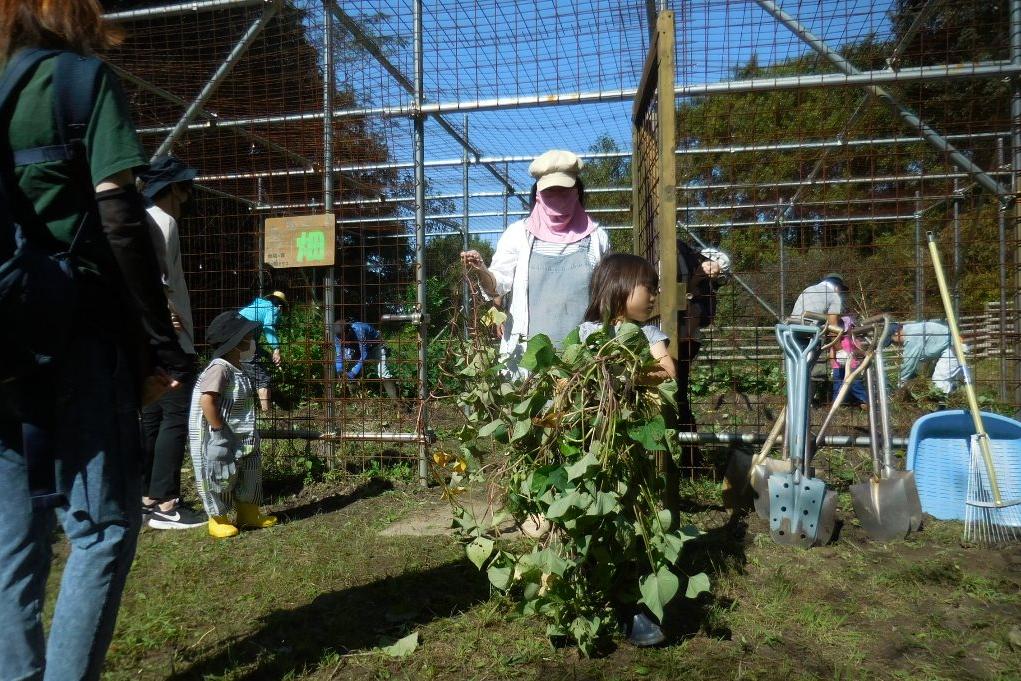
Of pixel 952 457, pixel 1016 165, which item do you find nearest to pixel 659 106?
pixel 952 457

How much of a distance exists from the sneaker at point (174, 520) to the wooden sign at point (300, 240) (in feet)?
5.70

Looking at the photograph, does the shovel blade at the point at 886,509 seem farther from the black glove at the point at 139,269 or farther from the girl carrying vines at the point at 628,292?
the black glove at the point at 139,269

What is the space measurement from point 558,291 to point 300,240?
223cm

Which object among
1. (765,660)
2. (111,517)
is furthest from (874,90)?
(111,517)

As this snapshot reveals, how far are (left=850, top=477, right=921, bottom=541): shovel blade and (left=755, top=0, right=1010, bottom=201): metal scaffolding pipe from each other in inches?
83.7

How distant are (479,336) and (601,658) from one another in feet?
4.54

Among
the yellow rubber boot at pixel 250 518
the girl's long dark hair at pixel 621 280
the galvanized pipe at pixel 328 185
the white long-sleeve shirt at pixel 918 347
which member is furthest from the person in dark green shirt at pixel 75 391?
the white long-sleeve shirt at pixel 918 347

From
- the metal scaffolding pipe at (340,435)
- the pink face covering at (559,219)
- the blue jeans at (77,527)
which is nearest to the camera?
the blue jeans at (77,527)

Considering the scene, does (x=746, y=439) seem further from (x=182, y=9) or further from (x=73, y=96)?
(x=182, y=9)

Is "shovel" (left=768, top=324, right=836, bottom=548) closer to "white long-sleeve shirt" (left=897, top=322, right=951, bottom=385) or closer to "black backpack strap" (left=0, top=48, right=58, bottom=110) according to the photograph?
"black backpack strap" (left=0, top=48, right=58, bottom=110)

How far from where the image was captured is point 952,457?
391 centimetres

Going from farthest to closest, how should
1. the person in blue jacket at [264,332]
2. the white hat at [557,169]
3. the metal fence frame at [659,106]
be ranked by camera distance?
the person in blue jacket at [264,332]
the metal fence frame at [659,106]
the white hat at [557,169]

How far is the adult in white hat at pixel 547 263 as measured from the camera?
3.48 metres

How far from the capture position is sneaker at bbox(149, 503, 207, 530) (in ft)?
13.3
